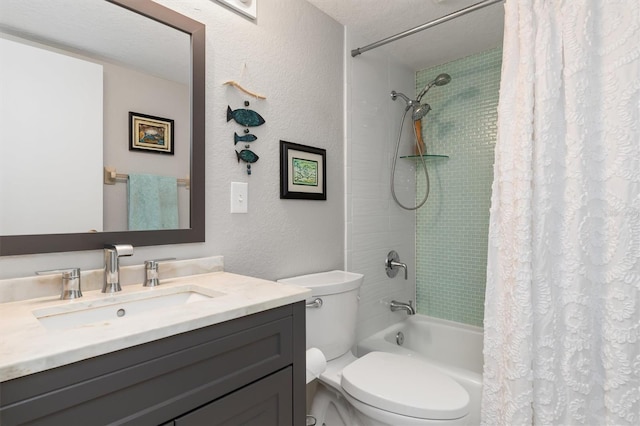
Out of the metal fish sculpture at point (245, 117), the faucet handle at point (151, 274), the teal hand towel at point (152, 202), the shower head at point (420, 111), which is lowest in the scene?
the faucet handle at point (151, 274)

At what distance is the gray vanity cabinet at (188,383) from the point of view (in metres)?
0.56

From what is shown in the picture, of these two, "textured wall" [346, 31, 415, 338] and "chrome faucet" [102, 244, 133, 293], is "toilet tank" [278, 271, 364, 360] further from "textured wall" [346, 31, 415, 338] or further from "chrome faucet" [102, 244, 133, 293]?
"chrome faucet" [102, 244, 133, 293]

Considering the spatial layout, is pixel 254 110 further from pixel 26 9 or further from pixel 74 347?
pixel 74 347

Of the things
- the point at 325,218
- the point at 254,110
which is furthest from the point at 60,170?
the point at 325,218

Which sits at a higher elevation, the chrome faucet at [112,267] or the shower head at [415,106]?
the shower head at [415,106]

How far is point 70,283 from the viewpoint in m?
0.91

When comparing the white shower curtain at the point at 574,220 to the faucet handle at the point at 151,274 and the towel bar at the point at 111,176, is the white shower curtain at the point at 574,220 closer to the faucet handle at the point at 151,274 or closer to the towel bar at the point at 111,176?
the faucet handle at the point at 151,274

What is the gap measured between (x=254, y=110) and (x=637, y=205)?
1391mm

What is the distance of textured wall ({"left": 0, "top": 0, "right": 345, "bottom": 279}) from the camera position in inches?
50.3

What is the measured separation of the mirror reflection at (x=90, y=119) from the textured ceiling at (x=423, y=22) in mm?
942

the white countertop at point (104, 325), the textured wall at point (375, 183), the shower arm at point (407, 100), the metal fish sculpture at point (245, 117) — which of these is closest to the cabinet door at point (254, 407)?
the white countertop at point (104, 325)

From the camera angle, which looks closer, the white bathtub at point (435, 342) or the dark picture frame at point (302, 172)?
the dark picture frame at point (302, 172)

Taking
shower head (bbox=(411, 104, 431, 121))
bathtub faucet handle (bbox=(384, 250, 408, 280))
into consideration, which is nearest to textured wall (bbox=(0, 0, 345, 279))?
bathtub faucet handle (bbox=(384, 250, 408, 280))

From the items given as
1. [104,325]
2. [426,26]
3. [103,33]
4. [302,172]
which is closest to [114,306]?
[104,325]
